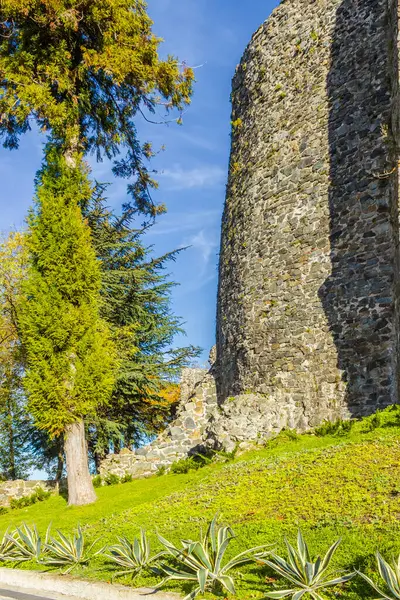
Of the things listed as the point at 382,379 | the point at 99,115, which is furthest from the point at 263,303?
the point at 99,115

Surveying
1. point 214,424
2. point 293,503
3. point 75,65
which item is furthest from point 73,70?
point 293,503

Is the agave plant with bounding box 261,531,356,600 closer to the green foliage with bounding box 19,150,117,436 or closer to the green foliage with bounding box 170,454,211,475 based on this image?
the green foliage with bounding box 170,454,211,475

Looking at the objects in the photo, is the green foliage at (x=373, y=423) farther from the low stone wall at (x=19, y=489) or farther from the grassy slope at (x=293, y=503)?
the low stone wall at (x=19, y=489)

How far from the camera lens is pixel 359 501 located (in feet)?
22.0

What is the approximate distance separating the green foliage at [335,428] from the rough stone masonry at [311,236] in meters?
0.94

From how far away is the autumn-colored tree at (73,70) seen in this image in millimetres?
15008

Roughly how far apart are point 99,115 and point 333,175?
8229 millimetres

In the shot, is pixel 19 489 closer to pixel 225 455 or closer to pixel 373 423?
pixel 225 455

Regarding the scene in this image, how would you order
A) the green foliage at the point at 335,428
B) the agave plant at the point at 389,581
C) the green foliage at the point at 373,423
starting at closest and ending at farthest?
the agave plant at the point at 389,581
the green foliage at the point at 373,423
the green foliage at the point at 335,428

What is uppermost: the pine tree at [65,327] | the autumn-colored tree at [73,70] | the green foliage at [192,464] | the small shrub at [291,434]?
the autumn-colored tree at [73,70]

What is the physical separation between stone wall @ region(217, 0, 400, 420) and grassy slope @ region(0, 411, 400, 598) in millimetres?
2371

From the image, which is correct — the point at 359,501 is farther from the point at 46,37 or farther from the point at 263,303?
the point at 46,37

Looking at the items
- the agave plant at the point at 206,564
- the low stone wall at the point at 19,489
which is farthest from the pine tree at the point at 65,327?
the agave plant at the point at 206,564

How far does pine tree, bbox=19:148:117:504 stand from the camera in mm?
13711
